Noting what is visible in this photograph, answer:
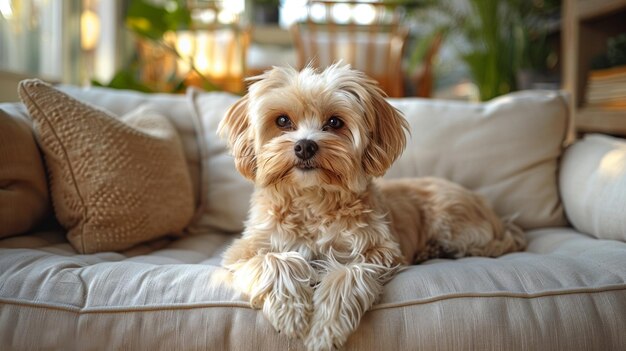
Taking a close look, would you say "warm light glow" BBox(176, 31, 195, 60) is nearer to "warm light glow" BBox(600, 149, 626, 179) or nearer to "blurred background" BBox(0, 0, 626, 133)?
"blurred background" BBox(0, 0, 626, 133)

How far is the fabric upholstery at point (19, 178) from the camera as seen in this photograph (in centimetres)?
182

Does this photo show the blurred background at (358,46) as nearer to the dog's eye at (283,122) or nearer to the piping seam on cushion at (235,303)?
the dog's eye at (283,122)

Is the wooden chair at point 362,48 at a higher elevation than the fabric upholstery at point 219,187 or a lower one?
higher

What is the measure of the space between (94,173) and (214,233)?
0.72 metres

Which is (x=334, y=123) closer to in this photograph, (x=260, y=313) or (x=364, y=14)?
(x=260, y=313)

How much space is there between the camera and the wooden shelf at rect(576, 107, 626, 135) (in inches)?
125

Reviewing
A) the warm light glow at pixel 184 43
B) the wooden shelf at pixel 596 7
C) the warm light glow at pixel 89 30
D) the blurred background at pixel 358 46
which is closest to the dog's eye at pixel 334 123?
the blurred background at pixel 358 46

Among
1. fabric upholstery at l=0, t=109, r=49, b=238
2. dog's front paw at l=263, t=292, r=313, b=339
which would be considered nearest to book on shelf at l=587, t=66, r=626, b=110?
dog's front paw at l=263, t=292, r=313, b=339

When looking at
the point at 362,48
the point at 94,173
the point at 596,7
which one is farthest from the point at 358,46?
the point at 94,173

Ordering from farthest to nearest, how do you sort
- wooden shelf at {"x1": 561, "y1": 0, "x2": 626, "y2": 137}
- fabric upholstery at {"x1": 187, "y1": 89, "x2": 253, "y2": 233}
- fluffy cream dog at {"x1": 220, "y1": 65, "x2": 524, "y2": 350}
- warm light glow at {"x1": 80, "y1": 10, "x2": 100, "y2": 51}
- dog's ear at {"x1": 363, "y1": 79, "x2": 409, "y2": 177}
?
warm light glow at {"x1": 80, "y1": 10, "x2": 100, "y2": 51} → wooden shelf at {"x1": 561, "y1": 0, "x2": 626, "y2": 137} → fabric upholstery at {"x1": 187, "y1": 89, "x2": 253, "y2": 233} → dog's ear at {"x1": 363, "y1": 79, "x2": 409, "y2": 177} → fluffy cream dog at {"x1": 220, "y1": 65, "x2": 524, "y2": 350}

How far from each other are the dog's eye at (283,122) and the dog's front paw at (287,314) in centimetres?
59

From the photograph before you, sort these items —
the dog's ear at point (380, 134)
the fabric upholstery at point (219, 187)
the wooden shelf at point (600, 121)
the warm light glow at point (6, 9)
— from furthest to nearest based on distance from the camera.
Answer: the warm light glow at point (6, 9) → the wooden shelf at point (600, 121) → the fabric upholstery at point (219, 187) → the dog's ear at point (380, 134)

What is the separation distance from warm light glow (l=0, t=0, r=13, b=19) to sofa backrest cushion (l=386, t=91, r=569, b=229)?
105 inches

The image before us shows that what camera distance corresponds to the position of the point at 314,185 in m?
1.70
